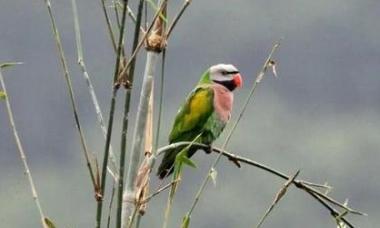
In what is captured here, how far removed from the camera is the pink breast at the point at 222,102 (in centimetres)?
301

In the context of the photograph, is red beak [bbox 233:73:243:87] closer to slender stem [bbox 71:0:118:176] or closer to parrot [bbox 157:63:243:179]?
parrot [bbox 157:63:243:179]

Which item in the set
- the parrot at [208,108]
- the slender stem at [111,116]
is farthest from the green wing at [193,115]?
the slender stem at [111,116]

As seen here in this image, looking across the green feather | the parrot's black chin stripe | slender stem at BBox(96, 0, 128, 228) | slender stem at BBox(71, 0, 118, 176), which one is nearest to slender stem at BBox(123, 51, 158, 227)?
slender stem at BBox(71, 0, 118, 176)

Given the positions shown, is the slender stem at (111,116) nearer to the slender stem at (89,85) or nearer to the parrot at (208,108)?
the slender stem at (89,85)

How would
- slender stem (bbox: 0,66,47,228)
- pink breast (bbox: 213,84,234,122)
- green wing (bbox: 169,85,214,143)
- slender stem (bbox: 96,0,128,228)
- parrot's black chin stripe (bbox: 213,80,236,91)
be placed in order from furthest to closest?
parrot's black chin stripe (bbox: 213,80,236,91)
pink breast (bbox: 213,84,234,122)
green wing (bbox: 169,85,214,143)
slender stem (bbox: 0,66,47,228)
slender stem (bbox: 96,0,128,228)

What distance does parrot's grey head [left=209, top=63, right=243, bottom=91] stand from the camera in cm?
313

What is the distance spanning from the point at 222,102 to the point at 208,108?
0.10 metres

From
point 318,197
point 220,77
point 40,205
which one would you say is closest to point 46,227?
point 40,205

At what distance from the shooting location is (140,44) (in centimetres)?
115

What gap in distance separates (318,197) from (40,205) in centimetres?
32

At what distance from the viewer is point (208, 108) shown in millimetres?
2949

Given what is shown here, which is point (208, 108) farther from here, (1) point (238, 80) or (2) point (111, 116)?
(2) point (111, 116)

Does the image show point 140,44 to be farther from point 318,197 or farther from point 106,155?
point 318,197

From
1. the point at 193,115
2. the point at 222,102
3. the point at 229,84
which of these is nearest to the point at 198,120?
the point at 193,115
